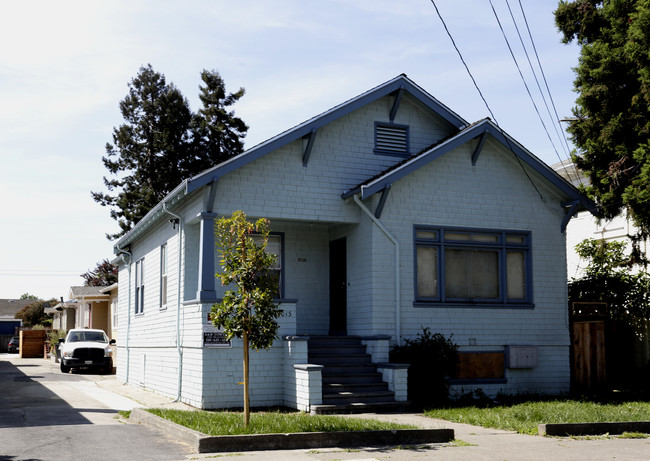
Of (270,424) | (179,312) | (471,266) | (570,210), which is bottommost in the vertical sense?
(270,424)

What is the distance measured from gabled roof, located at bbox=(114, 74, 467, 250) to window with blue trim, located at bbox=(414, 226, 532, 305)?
3.06 meters

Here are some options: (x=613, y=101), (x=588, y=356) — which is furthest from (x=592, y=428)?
(x=613, y=101)

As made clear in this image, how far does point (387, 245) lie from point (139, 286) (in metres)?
9.18

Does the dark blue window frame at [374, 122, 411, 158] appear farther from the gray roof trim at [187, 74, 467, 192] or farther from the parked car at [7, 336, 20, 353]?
the parked car at [7, 336, 20, 353]

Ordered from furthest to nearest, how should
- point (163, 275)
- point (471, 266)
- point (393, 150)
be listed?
point (163, 275) < point (393, 150) < point (471, 266)

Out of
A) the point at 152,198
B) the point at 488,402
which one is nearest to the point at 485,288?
the point at 488,402

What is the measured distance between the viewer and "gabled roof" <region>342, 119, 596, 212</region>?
1621 cm

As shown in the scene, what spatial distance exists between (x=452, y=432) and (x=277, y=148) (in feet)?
25.0

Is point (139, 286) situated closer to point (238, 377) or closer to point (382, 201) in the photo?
point (238, 377)

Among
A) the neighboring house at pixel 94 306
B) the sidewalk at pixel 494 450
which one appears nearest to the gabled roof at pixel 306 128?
the sidewalk at pixel 494 450

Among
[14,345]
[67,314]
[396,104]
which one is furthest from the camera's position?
[14,345]

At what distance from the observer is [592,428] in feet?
38.4

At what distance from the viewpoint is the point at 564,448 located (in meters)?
10.4

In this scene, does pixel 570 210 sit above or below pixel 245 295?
above
